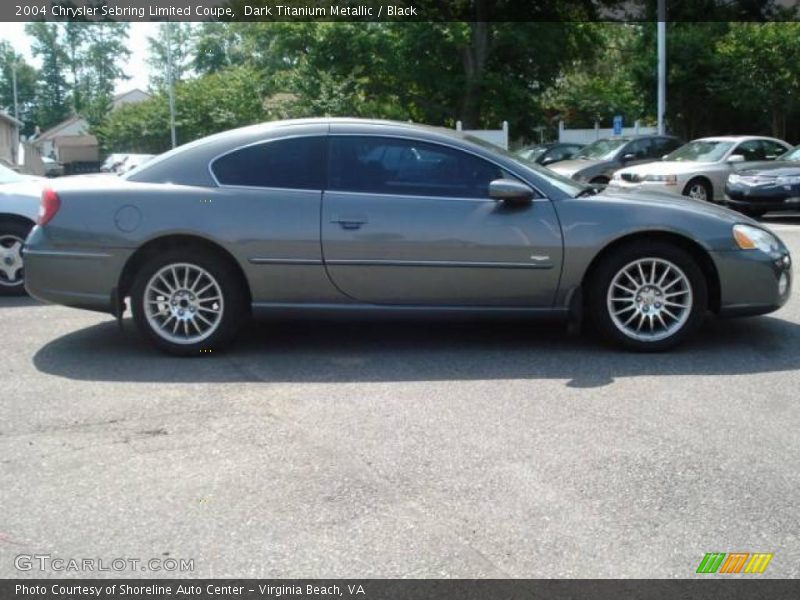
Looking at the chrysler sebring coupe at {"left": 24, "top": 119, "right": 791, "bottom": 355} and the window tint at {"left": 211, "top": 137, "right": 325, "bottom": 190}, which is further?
the window tint at {"left": 211, "top": 137, "right": 325, "bottom": 190}

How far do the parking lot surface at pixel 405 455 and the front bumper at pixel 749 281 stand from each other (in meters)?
0.30

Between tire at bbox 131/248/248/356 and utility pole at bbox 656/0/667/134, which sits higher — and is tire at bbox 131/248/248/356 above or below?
below

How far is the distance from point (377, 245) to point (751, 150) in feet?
42.6

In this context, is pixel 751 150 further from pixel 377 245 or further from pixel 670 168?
pixel 377 245

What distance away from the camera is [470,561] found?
10.9ft

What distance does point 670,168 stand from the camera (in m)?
16.2

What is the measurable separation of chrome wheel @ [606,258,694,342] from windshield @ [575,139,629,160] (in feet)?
43.5

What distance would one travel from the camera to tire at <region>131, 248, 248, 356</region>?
598 cm

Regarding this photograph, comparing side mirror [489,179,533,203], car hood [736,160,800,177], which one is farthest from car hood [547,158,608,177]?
side mirror [489,179,533,203]

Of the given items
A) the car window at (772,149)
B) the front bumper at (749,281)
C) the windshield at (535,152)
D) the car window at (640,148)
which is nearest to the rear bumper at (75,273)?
the front bumper at (749,281)

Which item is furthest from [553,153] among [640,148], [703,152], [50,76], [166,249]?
[50,76]

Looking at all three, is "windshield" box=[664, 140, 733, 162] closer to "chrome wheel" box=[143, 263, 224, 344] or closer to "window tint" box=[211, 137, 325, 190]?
"window tint" box=[211, 137, 325, 190]
